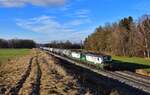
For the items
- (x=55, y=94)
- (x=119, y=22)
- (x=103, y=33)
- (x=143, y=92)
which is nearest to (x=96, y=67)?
(x=143, y=92)

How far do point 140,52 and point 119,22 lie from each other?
94.9 feet

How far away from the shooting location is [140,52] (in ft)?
297

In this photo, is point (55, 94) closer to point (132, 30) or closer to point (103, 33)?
point (132, 30)

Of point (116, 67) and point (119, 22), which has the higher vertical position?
point (119, 22)

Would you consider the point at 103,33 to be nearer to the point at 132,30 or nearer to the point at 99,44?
the point at 99,44

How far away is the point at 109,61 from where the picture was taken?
51.7 m

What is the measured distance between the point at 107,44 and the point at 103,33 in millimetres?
11299

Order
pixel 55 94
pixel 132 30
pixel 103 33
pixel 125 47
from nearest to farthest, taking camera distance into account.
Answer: pixel 55 94, pixel 132 30, pixel 125 47, pixel 103 33

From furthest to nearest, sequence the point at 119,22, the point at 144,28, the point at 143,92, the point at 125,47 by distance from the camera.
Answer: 1. the point at 119,22
2. the point at 125,47
3. the point at 144,28
4. the point at 143,92

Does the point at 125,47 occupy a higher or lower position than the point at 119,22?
lower

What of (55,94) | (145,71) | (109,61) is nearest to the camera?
(55,94)

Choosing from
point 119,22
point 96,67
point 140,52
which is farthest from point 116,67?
point 119,22

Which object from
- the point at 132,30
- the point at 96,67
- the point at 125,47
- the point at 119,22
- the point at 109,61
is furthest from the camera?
the point at 119,22

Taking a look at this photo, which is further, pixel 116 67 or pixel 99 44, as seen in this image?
pixel 99 44
